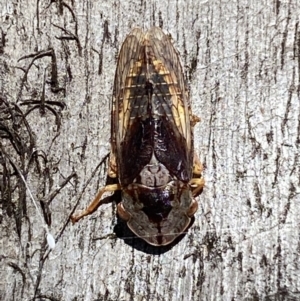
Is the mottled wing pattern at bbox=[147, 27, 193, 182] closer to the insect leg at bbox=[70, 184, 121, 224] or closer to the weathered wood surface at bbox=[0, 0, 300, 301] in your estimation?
the weathered wood surface at bbox=[0, 0, 300, 301]

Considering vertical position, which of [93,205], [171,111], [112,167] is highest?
[171,111]

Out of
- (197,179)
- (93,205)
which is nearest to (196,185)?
(197,179)

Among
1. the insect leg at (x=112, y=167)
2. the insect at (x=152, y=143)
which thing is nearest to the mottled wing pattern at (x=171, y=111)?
the insect at (x=152, y=143)

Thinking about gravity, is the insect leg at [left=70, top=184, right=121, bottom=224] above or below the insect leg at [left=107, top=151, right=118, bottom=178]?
below

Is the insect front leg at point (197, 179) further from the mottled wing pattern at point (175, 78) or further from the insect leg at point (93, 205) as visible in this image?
the insect leg at point (93, 205)

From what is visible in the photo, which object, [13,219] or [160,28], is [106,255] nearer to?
[13,219]

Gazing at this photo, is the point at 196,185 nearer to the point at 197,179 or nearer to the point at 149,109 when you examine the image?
the point at 197,179

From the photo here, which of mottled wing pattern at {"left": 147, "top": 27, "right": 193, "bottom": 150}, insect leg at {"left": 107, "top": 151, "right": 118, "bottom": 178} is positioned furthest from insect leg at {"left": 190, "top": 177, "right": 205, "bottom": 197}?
insect leg at {"left": 107, "top": 151, "right": 118, "bottom": 178}
